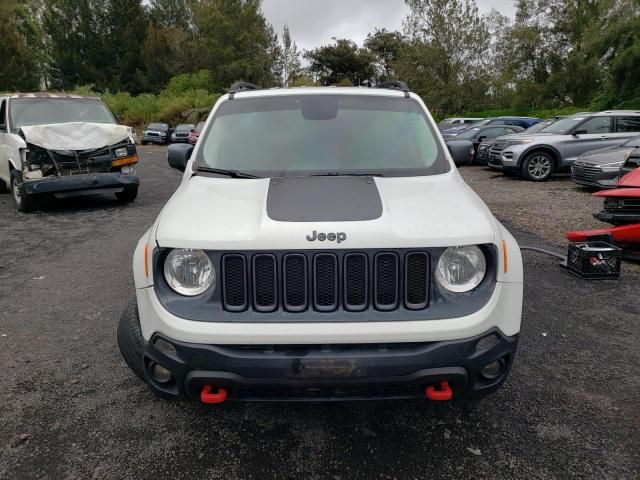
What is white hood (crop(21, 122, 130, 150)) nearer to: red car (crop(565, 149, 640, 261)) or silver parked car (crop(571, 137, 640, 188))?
red car (crop(565, 149, 640, 261))

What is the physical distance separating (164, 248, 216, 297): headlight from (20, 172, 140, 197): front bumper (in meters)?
7.25

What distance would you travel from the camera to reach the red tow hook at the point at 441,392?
7.52 ft

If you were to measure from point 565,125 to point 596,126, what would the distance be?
77 centimetres

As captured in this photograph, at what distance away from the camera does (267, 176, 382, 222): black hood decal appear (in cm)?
243

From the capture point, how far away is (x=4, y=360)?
11.9 feet

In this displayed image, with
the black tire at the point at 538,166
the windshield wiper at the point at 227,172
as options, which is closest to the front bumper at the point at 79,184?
the windshield wiper at the point at 227,172

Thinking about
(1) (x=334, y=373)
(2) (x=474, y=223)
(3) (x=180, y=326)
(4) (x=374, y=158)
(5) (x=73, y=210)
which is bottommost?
(5) (x=73, y=210)

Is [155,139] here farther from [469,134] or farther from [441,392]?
[441,392]

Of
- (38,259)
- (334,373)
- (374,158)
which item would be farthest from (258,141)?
(38,259)

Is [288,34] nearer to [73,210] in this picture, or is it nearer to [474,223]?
[73,210]

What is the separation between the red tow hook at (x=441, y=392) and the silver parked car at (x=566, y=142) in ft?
38.6

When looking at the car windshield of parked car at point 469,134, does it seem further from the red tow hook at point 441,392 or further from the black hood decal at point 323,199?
the red tow hook at point 441,392

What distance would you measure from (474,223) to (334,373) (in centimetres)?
95

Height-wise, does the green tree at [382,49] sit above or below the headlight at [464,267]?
above
